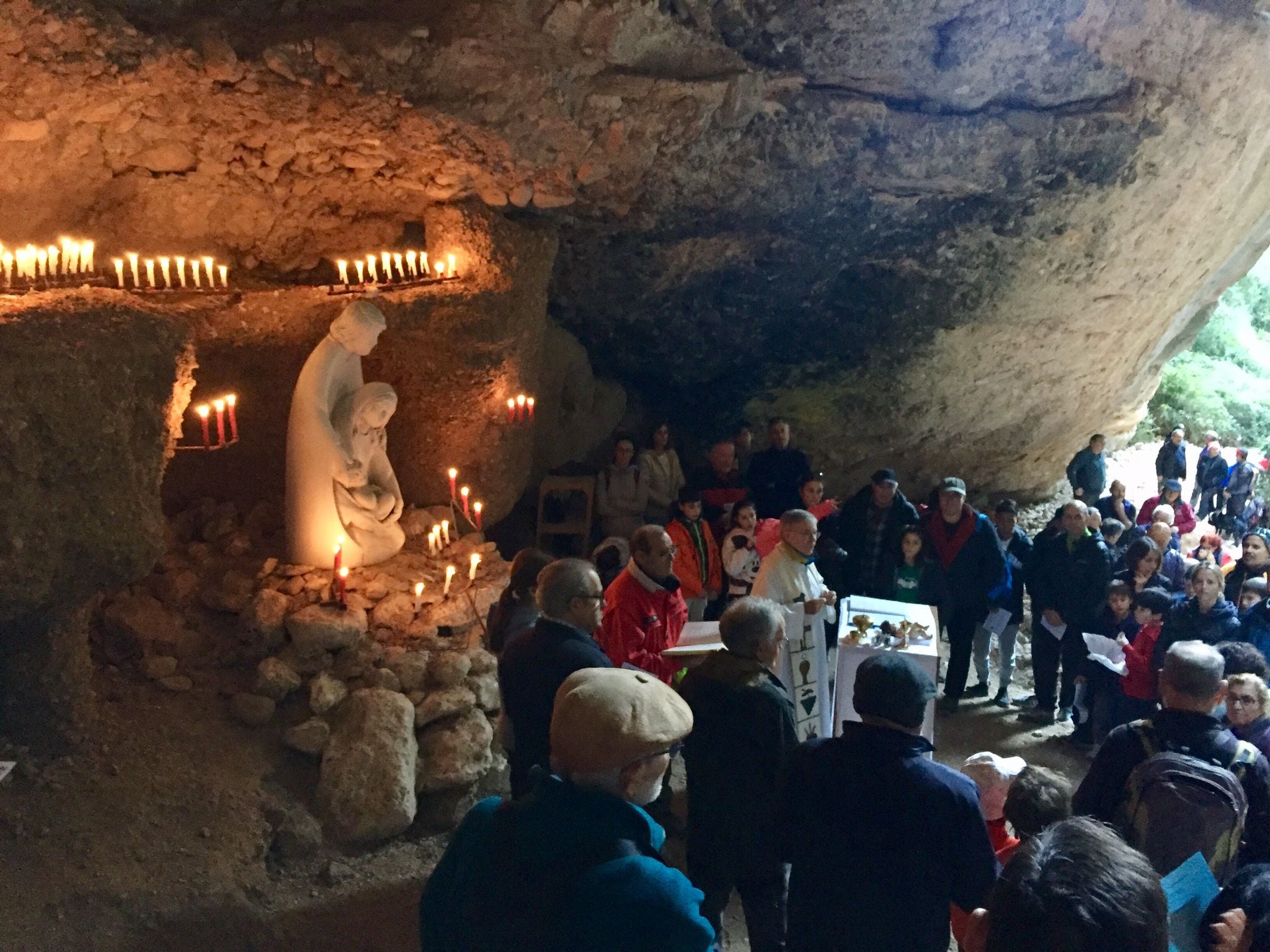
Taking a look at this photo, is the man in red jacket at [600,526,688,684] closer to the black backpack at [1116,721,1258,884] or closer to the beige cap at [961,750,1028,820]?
the beige cap at [961,750,1028,820]

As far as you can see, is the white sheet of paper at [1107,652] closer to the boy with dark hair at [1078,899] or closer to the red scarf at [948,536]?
the red scarf at [948,536]

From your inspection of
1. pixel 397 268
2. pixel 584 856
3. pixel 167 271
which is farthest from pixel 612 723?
pixel 397 268

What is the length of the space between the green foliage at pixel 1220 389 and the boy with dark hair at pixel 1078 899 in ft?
49.1

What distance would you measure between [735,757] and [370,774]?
7.68ft

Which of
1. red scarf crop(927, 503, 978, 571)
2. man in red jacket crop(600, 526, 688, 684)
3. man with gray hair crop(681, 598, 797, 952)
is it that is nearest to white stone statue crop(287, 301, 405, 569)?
man in red jacket crop(600, 526, 688, 684)

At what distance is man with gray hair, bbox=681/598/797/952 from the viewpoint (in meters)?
3.63

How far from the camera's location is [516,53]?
256 inches

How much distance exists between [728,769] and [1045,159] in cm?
665

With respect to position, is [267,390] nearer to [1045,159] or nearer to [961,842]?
[961,842]

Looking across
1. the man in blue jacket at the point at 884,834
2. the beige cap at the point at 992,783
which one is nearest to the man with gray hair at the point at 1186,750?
the beige cap at the point at 992,783

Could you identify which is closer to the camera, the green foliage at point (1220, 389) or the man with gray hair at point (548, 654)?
the man with gray hair at point (548, 654)

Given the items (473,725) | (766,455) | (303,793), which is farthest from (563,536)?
(303,793)

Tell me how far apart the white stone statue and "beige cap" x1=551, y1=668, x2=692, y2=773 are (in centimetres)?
438

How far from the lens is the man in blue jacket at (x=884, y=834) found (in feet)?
9.53
